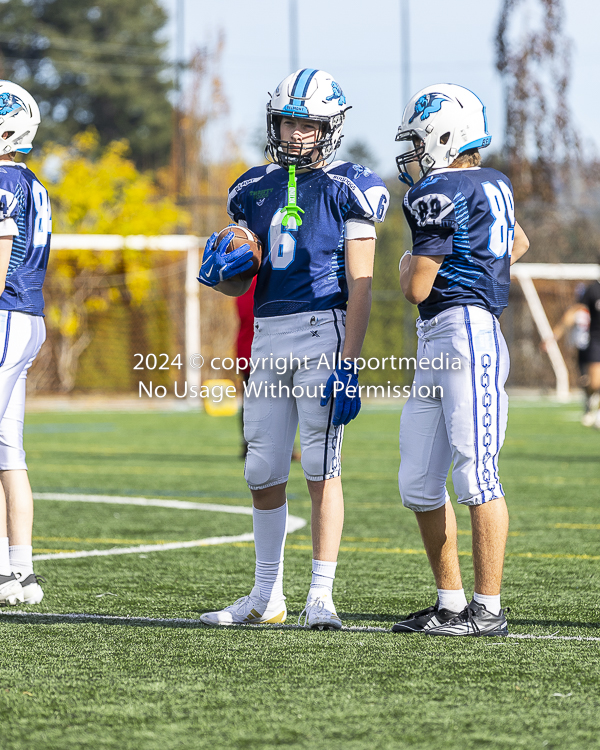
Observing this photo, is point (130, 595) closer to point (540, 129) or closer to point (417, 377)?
point (417, 377)

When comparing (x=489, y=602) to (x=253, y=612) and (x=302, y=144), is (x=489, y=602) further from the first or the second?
(x=302, y=144)

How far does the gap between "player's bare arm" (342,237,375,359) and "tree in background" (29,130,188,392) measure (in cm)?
1707

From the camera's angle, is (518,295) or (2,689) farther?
(518,295)

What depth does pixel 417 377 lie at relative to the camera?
3.90 m

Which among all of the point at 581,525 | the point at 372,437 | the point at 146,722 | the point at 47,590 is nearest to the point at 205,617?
the point at 47,590

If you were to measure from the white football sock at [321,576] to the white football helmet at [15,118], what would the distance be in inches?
78.8

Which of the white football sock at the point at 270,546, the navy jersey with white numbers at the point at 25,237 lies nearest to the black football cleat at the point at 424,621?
the white football sock at the point at 270,546

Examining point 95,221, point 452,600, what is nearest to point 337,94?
point 452,600

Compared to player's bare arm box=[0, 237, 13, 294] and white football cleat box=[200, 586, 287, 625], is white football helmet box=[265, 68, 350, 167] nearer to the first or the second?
player's bare arm box=[0, 237, 13, 294]

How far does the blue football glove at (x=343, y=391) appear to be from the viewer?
387 cm

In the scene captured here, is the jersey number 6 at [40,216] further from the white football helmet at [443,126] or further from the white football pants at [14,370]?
the white football helmet at [443,126]

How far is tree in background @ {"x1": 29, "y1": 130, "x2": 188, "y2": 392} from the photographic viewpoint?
825 inches

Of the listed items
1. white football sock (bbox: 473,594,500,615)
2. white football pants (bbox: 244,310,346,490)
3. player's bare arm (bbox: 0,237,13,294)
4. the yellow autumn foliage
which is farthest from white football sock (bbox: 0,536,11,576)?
the yellow autumn foliage

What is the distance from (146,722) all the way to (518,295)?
2156 centimetres
